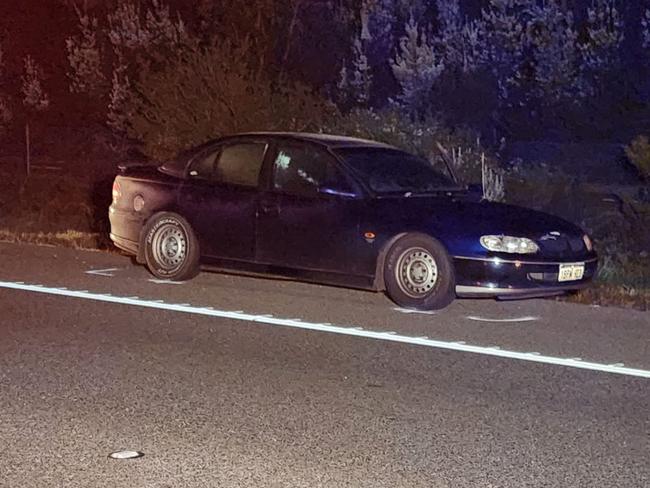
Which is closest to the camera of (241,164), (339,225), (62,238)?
(339,225)

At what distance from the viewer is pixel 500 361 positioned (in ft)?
27.5

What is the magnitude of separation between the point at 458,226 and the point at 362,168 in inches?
48.2

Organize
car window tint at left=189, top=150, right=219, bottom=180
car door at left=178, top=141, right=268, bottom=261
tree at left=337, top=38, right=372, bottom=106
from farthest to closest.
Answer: tree at left=337, top=38, right=372, bottom=106, car window tint at left=189, top=150, right=219, bottom=180, car door at left=178, top=141, right=268, bottom=261

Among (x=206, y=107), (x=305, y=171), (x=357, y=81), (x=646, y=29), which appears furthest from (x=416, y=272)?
(x=357, y=81)

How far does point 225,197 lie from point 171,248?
2.59 feet

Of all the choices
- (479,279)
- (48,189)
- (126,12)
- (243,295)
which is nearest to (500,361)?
(479,279)

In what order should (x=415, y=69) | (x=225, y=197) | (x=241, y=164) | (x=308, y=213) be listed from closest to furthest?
(x=308, y=213), (x=225, y=197), (x=241, y=164), (x=415, y=69)

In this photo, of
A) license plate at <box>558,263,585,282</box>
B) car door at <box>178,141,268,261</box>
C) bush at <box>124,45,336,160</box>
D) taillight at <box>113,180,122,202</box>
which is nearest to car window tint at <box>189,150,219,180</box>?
car door at <box>178,141,268,261</box>

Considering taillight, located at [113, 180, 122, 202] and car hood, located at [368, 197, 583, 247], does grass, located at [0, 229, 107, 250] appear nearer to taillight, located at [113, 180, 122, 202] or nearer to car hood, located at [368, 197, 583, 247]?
taillight, located at [113, 180, 122, 202]

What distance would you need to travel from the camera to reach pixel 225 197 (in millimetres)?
11344

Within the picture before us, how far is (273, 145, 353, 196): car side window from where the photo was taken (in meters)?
10.8

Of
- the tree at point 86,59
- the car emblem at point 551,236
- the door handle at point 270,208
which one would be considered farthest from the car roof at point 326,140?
the tree at point 86,59

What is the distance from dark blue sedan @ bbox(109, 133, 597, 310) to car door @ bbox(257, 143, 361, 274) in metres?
0.01

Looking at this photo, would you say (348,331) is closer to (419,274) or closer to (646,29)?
(419,274)
